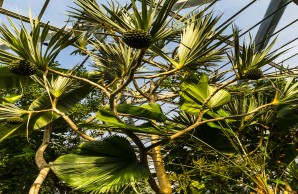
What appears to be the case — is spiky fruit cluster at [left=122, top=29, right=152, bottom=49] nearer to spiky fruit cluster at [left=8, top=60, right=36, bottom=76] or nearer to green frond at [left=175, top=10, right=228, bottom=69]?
green frond at [left=175, top=10, right=228, bottom=69]

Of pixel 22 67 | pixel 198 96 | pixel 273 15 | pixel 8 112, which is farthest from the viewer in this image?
pixel 273 15

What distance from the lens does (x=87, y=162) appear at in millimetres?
2072

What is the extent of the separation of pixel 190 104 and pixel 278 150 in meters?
1.13

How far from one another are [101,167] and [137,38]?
2.75ft

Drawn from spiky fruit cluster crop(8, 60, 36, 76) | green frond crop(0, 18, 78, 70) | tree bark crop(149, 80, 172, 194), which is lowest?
tree bark crop(149, 80, 172, 194)

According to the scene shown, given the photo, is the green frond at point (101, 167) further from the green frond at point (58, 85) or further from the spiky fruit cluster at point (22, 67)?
the spiky fruit cluster at point (22, 67)

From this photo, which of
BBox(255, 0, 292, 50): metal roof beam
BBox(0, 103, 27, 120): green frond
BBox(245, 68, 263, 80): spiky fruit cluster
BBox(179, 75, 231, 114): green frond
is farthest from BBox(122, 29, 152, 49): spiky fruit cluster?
BBox(255, 0, 292, 50): metal roof beam

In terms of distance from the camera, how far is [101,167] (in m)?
2.04

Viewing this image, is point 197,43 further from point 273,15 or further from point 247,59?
point 273,15

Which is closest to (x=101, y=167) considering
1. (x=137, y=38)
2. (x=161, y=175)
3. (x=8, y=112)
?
(x=161, y=175)

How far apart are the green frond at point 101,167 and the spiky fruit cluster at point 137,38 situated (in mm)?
749

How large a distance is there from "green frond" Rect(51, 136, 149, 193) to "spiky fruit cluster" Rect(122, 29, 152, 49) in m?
0.75

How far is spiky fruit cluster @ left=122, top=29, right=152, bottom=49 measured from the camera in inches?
63.2

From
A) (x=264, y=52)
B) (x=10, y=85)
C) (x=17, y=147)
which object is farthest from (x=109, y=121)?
(x=17, y=147)
